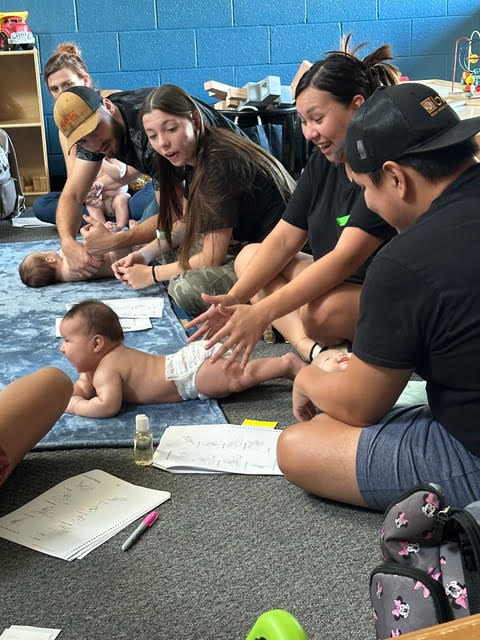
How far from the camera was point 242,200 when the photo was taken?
10.2ft

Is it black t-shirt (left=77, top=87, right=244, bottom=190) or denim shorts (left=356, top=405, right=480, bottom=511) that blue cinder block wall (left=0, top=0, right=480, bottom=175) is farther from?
denim shorts (left=356, top=405, right=480, bottom=511)

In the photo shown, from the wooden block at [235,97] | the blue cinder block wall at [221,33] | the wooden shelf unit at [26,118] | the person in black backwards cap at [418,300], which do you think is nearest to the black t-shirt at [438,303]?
Answer: the person in black backwards cap at [418,300]

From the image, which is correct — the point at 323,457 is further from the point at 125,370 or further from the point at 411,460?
the point at 125,370

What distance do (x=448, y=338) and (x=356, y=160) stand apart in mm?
383

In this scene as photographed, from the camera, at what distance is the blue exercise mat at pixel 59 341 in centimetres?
232

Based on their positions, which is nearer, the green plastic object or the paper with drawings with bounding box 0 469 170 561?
the green plastic object

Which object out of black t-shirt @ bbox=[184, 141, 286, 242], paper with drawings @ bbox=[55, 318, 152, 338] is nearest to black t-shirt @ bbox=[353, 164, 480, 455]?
black t-shirt @ bbox=[184, 141, 286, 242]

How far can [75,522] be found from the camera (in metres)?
1.86

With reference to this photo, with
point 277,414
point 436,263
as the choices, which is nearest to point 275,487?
point 277,414

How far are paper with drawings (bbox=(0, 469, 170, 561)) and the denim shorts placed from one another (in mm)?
514

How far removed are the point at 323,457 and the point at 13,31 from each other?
4654 mm

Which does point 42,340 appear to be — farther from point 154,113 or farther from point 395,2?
point 395,2

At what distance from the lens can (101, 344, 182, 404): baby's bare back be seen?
2.46 metres

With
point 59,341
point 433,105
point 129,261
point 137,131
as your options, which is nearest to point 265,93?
point 137,131
